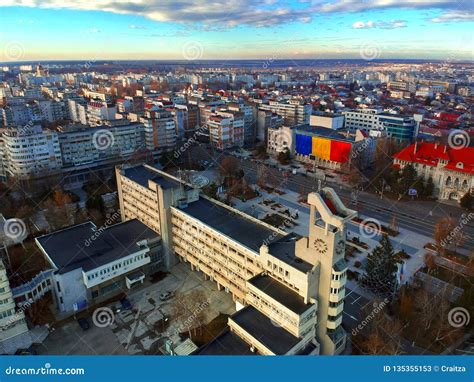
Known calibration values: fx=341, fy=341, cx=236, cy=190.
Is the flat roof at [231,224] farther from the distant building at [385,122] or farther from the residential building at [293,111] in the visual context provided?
the residential building at [293,111]

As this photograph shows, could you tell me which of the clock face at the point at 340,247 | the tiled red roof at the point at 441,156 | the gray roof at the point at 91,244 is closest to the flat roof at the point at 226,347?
the clock face at the point at 340,247

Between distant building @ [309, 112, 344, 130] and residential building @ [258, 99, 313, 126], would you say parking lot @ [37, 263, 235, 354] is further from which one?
residential building @ [258, 99, 313, 126]

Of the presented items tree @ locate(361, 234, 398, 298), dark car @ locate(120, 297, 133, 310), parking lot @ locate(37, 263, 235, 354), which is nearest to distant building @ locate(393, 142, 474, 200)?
tree @ locate(361, 234, 398, 298)

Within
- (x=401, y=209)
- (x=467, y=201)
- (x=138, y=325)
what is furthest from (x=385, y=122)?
(x=138, y=325)

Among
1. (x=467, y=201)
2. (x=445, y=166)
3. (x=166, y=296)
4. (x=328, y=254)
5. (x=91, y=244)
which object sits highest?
(x=328, y=254)

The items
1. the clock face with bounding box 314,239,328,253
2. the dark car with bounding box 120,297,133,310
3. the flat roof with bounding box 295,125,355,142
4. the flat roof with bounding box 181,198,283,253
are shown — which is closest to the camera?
the clock face with bounding box 314,239,328,253

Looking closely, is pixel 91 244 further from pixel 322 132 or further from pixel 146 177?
pixel 322 132

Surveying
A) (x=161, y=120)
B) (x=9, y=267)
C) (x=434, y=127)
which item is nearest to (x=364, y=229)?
(x=9, y=267)
